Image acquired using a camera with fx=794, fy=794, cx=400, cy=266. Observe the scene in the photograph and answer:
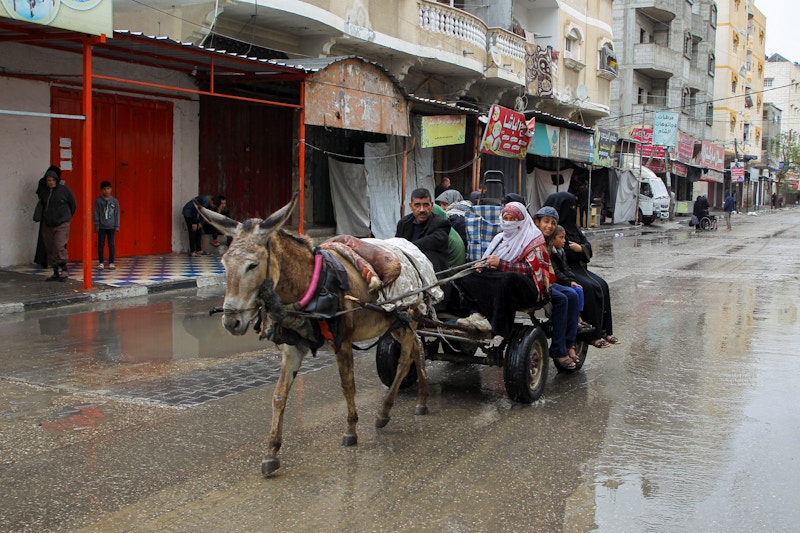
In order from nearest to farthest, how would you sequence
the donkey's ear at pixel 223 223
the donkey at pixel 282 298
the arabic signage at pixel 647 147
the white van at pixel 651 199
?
the donkey at pixel 282 298 < the donkey's ear at pixel 223 223 < the white van at pixel 651 199 < the arabic signage at pixel 647 147

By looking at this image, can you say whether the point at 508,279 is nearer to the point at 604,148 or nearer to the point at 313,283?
the point at 313,283

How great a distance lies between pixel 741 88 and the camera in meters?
73.1

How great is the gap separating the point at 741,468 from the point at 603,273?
12120 millimetres

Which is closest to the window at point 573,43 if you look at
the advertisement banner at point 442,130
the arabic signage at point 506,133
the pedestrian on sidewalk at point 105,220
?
the arabic signage at point 506,133

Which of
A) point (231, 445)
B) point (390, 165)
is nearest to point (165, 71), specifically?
point (390, 165)

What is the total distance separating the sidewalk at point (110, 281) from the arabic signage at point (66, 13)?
3.86m

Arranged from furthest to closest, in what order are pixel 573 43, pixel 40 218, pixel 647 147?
pixel 647 147 < pixel 573 43 < pixel 40 218

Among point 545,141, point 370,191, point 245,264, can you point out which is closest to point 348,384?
point 245,264

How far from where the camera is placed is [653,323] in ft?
35.2

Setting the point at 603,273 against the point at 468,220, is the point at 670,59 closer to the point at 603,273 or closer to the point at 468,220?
the point at 603,273

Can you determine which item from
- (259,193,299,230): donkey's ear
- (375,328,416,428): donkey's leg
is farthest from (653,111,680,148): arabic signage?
(259,193,299,230): donkey's ear

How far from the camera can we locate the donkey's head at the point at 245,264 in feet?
14.3

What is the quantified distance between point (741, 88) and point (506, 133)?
59206mm

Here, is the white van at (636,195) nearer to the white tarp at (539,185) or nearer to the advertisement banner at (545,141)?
the white tarp at (539,185)
